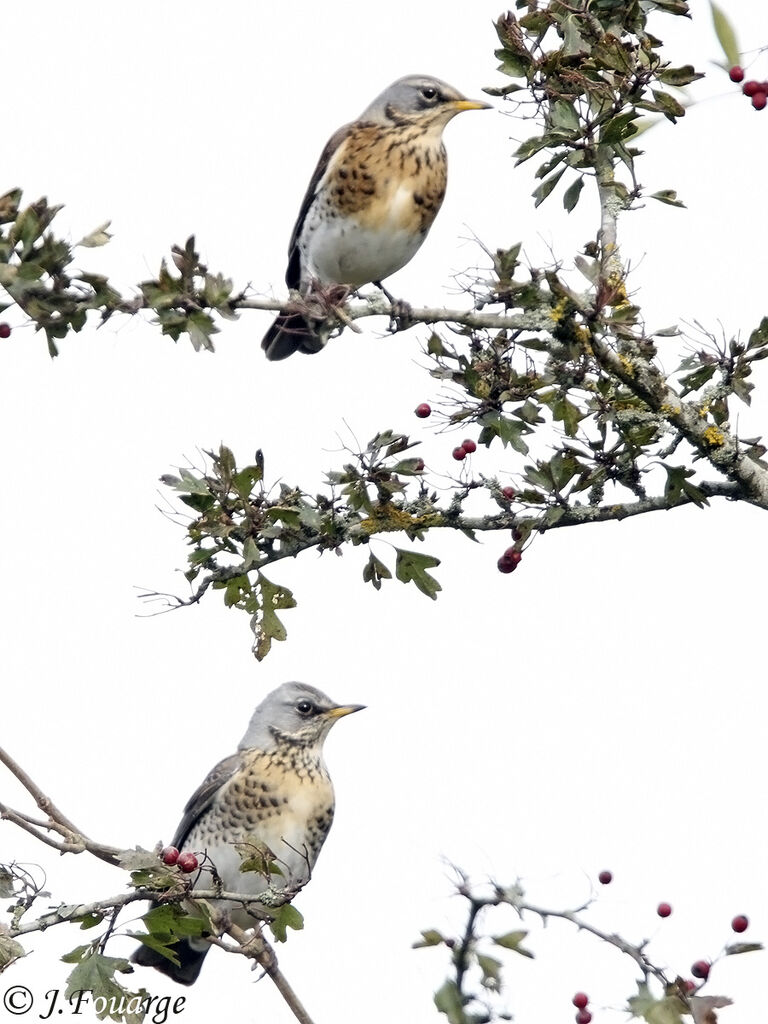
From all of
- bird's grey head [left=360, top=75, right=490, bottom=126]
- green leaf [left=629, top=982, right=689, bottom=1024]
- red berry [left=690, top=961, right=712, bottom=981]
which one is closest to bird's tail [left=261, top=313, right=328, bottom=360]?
bird's grey head [left=360, top=75, right=490, bottom=126]

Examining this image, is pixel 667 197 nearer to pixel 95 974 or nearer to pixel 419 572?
pixel 419 572

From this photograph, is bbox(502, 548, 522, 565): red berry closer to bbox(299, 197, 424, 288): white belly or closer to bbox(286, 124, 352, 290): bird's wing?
bbox(299, 197, 424, 288): white belly

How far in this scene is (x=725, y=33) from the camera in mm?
3830

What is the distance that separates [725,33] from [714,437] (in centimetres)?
108

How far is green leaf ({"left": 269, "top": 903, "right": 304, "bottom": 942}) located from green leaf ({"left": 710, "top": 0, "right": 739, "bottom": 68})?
232cm

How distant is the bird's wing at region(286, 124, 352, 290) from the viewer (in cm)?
760

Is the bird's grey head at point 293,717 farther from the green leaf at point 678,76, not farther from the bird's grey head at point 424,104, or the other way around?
the green leaf at point 678,76

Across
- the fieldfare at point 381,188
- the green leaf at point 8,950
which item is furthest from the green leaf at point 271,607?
the fieldfare at point 381,188

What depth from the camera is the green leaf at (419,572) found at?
4602mm

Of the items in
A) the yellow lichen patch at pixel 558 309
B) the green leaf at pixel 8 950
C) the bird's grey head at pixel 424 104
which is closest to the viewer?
the green leaf at pixel 8 950

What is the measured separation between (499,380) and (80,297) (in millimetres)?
1202

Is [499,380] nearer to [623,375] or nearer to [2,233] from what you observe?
[623,375]

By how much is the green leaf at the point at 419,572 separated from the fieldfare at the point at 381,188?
9.15 feet

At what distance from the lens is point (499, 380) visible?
14.4 ft
